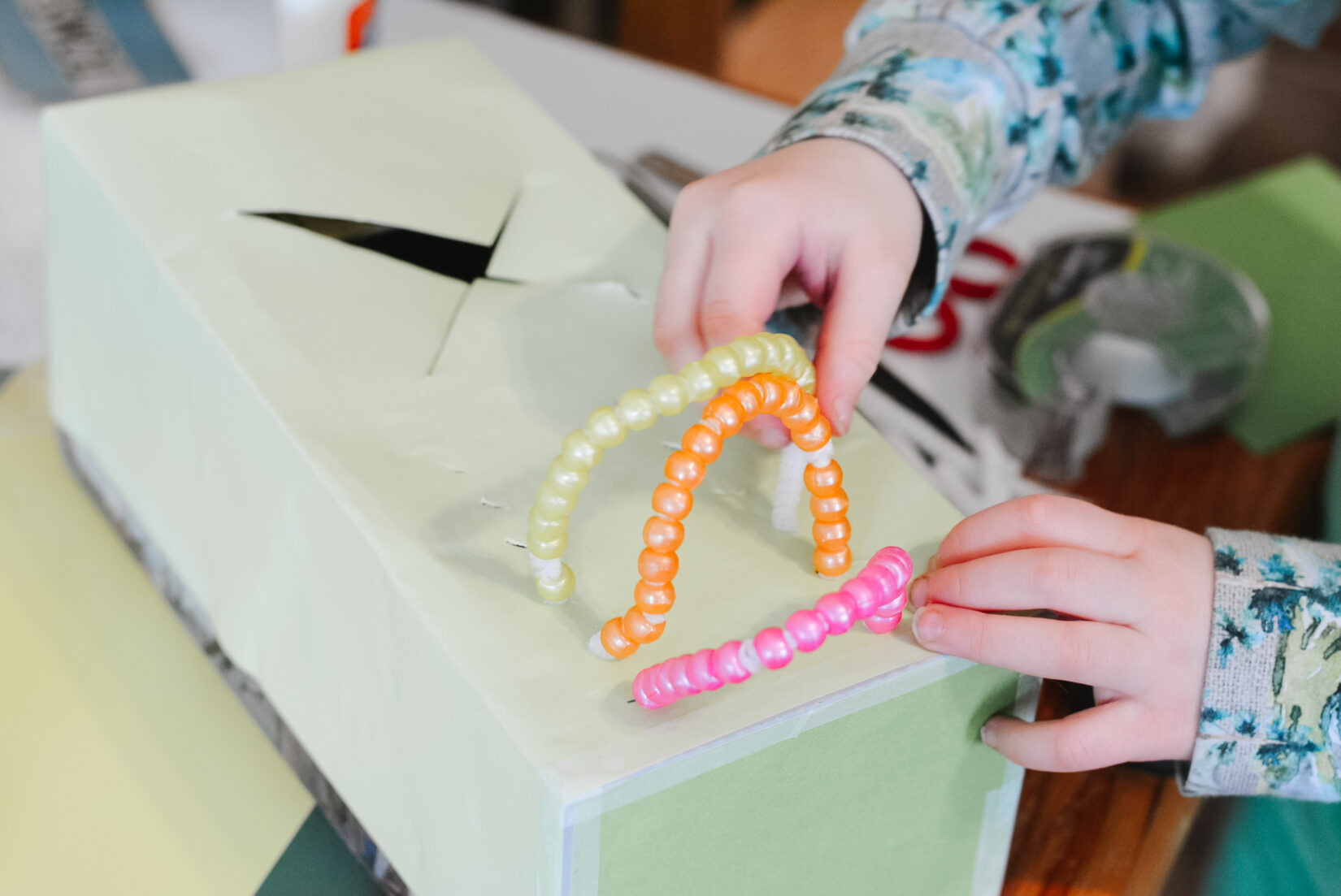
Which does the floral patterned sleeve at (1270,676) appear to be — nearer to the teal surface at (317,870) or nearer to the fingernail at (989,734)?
the fingernail at (989,734)

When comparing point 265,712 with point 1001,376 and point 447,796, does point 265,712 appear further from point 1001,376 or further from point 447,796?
point 1001,376

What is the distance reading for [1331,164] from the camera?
6.41 ft

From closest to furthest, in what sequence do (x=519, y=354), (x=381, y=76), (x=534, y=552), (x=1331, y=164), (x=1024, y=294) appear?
(x=534, y=552), (x=519, y=354), (x=381, y=76), (x=1024, y=294), (x=1331, y=164)

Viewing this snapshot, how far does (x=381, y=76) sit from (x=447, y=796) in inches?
15.0

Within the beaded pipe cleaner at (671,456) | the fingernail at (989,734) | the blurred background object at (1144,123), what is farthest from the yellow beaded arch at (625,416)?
the blurred background object at (1144,123)

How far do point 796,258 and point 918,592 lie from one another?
15cm

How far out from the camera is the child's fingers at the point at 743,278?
0.42 metres

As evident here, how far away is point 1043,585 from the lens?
0.37 m

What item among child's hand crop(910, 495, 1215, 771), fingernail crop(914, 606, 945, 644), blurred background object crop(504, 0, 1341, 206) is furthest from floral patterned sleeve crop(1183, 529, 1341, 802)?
→ blurred background object crop(504, 0, 1341, 206)

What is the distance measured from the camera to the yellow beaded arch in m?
0.33

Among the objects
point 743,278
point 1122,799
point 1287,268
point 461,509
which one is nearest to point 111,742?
point 461,509

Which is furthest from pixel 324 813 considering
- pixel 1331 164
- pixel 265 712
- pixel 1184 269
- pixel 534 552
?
pixel 1331 164

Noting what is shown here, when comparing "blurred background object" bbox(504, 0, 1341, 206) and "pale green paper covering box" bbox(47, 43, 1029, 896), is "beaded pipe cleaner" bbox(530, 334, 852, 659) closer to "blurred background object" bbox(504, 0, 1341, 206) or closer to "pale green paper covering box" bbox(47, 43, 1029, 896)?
"pale green paper covering box" bbox(47, 43, 1029, 896)

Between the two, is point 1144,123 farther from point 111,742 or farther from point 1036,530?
point 111,742
